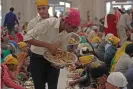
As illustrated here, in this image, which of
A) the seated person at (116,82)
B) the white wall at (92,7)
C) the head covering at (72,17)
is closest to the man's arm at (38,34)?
the head covering at (72,17)

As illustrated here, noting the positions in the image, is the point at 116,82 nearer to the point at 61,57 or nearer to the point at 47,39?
the point at 61,57

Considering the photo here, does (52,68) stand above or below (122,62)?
above

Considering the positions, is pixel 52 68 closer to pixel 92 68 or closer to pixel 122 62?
pixel 92 68

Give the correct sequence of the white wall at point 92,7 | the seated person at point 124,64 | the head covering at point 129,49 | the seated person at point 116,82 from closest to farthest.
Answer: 1. the seated person at point 116,82
2. the seated person at point 124,64
3. the head covering at point 129,49
4. the white wall at point 92,7

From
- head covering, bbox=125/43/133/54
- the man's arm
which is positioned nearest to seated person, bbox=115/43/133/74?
head covering, bbox=125/43/133/54

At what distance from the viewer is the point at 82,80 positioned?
6.46m

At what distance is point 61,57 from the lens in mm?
3609

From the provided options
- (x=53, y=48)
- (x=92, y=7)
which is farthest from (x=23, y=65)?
(x=92, y=7)

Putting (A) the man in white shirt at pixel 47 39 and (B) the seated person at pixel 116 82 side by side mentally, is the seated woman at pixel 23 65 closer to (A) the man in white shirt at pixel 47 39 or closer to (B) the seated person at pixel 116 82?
(A) the man in white shirt at pixel 47 39

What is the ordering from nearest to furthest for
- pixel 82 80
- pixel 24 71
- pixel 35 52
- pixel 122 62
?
1. pixel 35 52
2. pixel 122 62
3. pixel 82 80
4. pixel 24 71

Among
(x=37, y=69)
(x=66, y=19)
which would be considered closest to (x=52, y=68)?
(x=37, y=69)

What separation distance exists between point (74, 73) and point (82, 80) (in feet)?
4.78

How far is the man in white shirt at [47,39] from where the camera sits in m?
3.42

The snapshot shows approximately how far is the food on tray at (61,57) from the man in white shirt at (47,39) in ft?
0.23
